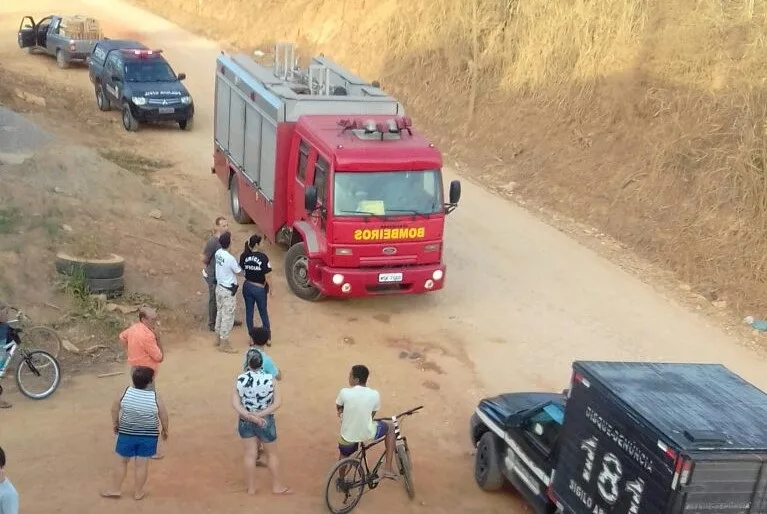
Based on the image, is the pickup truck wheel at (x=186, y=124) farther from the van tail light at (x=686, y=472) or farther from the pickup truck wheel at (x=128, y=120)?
the van tail light at (x=686, y=472)

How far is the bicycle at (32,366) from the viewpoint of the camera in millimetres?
9253

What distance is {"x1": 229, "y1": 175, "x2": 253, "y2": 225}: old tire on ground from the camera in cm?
1572

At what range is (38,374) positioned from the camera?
9578mm

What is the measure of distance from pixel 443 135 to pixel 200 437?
14462mm

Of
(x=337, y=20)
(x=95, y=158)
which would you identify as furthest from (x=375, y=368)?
(x=337, y=20)

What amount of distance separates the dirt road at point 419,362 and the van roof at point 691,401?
2190mm

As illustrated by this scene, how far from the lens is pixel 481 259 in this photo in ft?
49.5

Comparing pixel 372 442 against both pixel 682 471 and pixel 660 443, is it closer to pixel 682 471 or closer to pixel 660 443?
pixel 660 443

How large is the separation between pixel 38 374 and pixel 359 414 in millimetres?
4021

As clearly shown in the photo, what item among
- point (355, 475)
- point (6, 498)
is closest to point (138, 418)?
point (6, 498)

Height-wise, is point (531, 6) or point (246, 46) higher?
point (531, 6)

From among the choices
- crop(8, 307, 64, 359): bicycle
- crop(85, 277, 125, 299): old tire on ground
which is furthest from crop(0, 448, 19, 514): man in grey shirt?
crop(85, 277, 125, 299): old tire on ground

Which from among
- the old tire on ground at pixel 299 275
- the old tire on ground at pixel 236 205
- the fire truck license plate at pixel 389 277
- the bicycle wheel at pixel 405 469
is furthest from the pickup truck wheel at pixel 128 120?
the bicycle wheel at pixel 405 469

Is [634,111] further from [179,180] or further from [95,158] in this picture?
[95,158]
